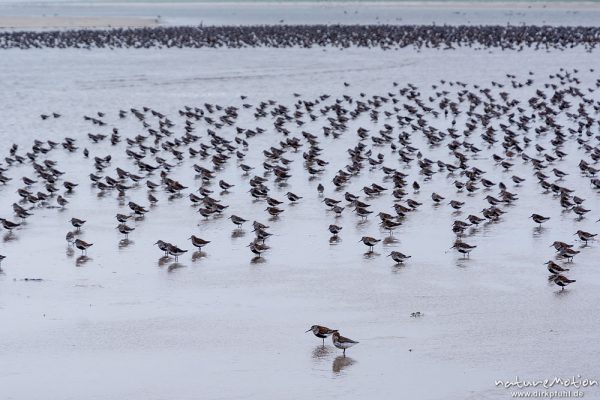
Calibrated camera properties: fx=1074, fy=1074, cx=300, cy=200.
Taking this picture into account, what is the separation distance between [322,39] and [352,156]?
54428 mm

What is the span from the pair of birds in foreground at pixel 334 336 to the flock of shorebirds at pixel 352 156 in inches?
1.4

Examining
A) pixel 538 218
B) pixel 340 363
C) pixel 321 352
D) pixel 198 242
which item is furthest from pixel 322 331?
pixel 538 218

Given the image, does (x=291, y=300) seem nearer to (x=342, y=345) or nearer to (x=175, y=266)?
(x=342, y=345)

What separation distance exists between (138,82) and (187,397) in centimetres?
4099

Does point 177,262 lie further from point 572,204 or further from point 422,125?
point 422,125

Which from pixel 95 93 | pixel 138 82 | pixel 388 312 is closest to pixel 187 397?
pixel 388 312

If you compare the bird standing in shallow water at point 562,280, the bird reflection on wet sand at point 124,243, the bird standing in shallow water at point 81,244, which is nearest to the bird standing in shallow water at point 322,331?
the bird standing in shallow water at point 562,280

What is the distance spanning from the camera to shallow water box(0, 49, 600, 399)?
42.8 feet

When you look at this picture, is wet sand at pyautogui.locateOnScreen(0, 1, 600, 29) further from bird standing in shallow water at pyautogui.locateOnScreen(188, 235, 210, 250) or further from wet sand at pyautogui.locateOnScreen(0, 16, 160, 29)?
bird standing in shallow water at pyautogui.locateOnScreen(188, 235, 210, 250)

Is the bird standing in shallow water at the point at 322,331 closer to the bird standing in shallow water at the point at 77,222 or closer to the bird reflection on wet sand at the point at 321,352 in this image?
the bird reflection on wet sand at the point at 321,352

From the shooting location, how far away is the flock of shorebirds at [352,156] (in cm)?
2169

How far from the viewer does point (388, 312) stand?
15500mm

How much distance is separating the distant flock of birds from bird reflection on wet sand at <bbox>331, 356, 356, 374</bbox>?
6082 cm

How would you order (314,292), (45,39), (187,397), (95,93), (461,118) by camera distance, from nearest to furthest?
(187,397), (314,292), (461,118), (95,93), (45,39)
